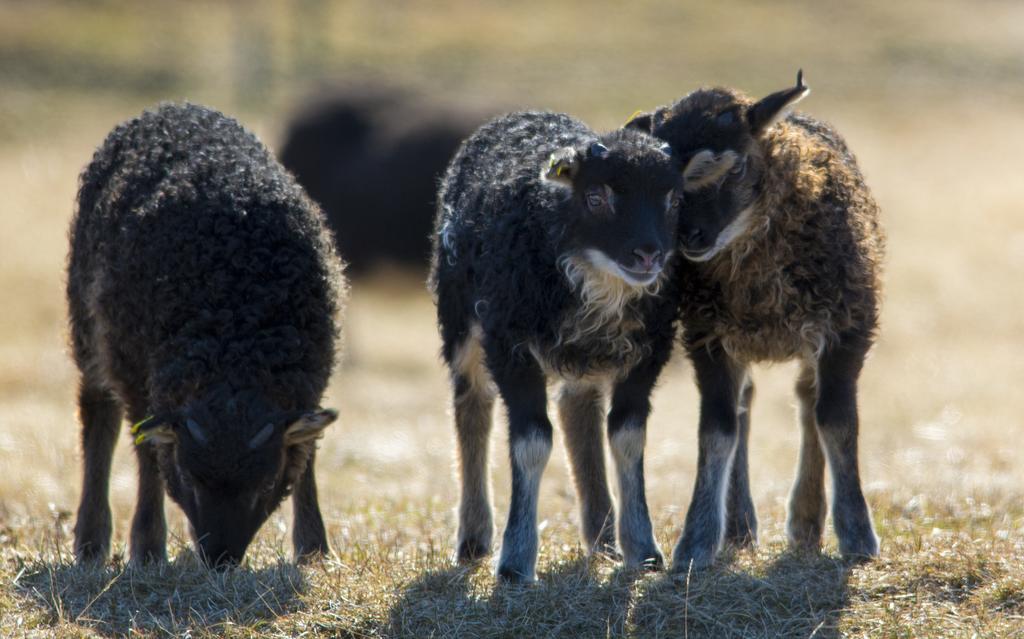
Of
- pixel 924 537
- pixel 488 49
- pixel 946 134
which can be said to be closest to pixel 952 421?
pixel 924 537

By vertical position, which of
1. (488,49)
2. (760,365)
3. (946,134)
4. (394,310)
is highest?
(488,49)

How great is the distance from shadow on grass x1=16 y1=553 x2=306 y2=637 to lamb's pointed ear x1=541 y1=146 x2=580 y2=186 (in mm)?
2515

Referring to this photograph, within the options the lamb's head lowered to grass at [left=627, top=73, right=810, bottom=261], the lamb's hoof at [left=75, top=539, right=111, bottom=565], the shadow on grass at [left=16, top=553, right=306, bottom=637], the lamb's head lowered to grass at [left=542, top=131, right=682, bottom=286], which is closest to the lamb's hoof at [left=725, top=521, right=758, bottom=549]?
the lamb's head lowered to grass at [left=627, top=73, right=810, bottom=261]

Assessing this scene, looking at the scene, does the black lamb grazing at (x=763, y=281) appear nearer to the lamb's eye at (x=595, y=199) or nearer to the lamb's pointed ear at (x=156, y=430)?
the lamb's eye at (x=595, y=199)

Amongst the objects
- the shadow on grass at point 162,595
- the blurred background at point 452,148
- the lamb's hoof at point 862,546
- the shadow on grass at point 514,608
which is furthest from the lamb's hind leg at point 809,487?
the shadow on grass at point 162,595

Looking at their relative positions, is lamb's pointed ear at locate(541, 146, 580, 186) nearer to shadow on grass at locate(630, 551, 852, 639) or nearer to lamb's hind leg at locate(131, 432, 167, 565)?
shadow on grass at locate(630, 551, 852, 639)

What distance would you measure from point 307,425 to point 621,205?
2182mm

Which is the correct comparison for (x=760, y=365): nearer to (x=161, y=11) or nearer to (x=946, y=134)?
(x=946, y=134)

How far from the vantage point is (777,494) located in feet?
35.1

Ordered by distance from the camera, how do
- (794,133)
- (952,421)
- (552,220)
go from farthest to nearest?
(952,421) → (794,133) → (552,220)

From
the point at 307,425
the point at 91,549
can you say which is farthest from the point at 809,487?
the point at 91,549

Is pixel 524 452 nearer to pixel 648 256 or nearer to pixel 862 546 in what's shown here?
pixel 648 256

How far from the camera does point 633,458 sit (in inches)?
301

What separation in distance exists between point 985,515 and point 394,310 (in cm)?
1462
